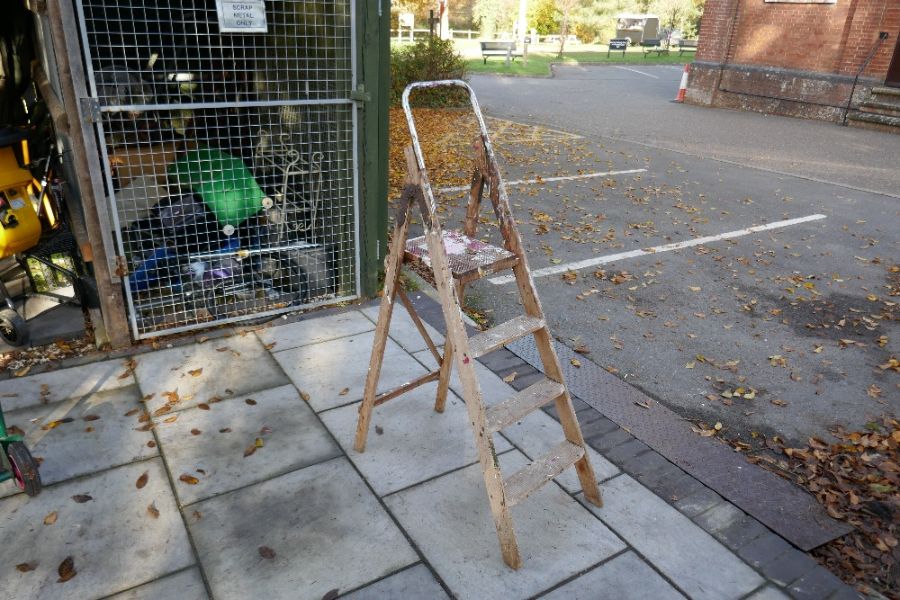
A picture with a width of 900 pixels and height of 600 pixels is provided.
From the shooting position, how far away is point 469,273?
2.87 m

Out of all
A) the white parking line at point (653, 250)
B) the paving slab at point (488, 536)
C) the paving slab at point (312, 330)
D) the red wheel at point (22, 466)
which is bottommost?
the white parking line at point (653, 250)

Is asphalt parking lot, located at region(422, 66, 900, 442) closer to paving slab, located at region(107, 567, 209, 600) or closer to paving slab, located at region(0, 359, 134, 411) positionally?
paving slab, located at region(0, 359, 134, 411)

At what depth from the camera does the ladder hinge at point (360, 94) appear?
4723mm

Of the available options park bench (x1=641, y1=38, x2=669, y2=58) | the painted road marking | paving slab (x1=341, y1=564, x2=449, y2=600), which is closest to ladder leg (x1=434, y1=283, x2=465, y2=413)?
paving slab (x1=341, y1=564, x2=449, y2=600)

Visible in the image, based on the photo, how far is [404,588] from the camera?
2.63m

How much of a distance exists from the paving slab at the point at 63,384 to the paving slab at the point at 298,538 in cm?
141

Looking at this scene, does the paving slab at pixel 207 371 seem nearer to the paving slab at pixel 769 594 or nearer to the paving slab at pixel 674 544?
the paving slab at pixel 674 544

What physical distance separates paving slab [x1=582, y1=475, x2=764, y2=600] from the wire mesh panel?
2879mm

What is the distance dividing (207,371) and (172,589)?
70.9 inches

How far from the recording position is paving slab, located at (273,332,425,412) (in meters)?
3.99

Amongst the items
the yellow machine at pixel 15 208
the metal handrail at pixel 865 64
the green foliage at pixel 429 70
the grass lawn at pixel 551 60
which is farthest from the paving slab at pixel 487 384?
the grass lawn at pixel 551 60

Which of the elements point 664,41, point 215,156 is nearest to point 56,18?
point 215,156

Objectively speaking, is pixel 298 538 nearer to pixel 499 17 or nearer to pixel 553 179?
pixel 553 179

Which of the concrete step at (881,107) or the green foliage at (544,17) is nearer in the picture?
the concrete step at (881,107)
